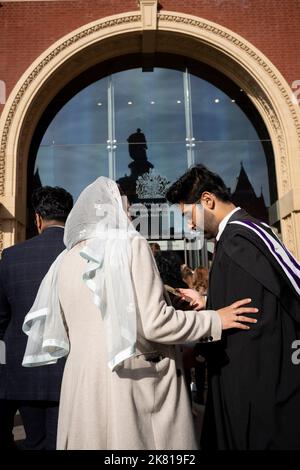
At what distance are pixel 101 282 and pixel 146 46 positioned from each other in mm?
9448

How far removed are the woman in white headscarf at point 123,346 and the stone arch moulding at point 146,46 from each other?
7.23 m

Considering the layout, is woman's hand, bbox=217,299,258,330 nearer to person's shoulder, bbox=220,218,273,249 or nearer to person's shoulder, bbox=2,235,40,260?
person's shoulder, bbox=220,218,273,249

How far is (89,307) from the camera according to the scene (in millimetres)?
1768

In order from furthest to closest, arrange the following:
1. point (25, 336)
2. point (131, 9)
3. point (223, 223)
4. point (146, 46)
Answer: point (146, 46) → point (131, 9) → point (25, 336) → point (223, 223)

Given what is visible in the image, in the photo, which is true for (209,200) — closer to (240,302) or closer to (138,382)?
(240,302)

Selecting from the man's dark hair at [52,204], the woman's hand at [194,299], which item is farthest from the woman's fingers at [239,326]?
the man's dark hair at [52,204]

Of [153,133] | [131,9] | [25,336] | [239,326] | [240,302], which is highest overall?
[131,9]


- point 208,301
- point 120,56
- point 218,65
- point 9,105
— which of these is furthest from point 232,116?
point 208,301

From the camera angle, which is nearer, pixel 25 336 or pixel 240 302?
pixel 240 302

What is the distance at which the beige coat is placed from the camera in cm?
162

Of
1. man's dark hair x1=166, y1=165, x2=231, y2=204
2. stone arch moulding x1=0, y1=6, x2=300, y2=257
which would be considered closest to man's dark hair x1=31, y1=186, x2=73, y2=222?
man's dark hair x1=166, y1=165, x2=231, y2=204

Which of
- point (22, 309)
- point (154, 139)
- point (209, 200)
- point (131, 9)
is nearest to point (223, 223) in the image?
point (209, 200)

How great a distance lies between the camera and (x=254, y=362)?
1.66 m
